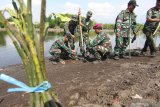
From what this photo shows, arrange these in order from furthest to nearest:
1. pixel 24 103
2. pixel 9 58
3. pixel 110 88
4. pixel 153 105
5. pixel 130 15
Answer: pixel 9 58 < pixel 130 15 < pixel 110 88 < pixel 24 103 < pixel 153 105

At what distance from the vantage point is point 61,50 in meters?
10.8

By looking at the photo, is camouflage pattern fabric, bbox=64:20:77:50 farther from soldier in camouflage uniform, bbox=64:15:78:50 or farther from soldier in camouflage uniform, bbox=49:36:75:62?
soldier in camouflage uniform, bbox=49:36:75:62

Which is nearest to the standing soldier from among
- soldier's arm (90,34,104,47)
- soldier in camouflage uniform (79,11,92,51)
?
soldier's arm (90,34,104,47)

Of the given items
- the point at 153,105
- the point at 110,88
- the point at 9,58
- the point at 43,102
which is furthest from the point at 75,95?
the point at 9,58

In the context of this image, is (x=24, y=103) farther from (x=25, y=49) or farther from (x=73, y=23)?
(x=73, y=23)

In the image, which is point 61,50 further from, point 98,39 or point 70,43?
point 98,39

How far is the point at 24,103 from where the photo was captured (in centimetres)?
601

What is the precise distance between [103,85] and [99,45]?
353 centimetres

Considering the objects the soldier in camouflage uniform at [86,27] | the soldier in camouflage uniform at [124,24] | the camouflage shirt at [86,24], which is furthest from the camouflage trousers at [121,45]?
the camouflage shirt at [86,24]

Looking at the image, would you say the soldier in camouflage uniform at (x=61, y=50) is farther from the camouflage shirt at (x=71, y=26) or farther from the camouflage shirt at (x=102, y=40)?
the camouflage shirt at (x=102, y=40)

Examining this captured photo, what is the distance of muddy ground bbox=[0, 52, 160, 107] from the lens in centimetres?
583

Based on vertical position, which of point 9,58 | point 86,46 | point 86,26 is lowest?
point 9,58

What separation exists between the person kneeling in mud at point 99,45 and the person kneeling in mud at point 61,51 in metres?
0.76

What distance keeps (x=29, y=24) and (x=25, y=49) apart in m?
0.26
